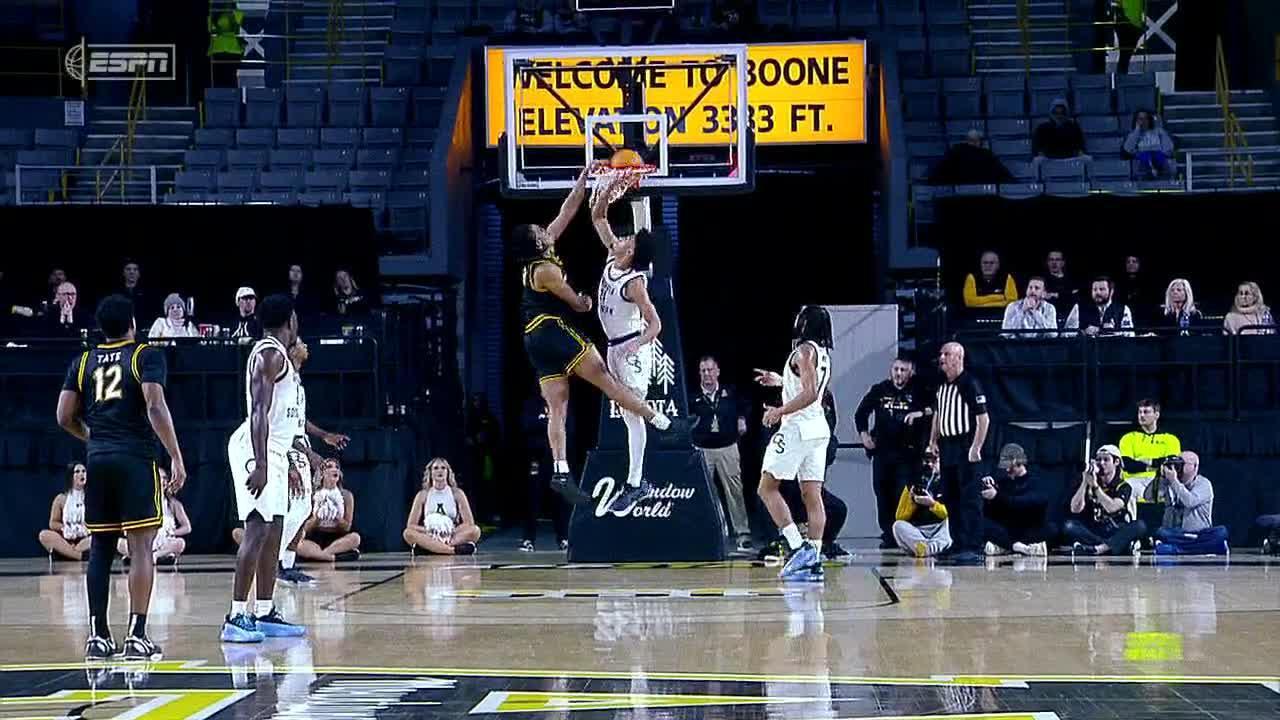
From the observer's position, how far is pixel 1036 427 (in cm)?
1806

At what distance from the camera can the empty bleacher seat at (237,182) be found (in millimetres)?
23203

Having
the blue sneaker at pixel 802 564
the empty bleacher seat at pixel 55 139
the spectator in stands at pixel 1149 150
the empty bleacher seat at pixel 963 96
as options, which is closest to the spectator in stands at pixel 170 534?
the blue sneaker at pixel 802 564

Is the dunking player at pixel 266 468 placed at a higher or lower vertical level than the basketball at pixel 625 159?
lower

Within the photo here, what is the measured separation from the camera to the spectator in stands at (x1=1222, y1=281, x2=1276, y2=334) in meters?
17.9

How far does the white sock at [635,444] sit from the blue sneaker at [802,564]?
1.89 metres

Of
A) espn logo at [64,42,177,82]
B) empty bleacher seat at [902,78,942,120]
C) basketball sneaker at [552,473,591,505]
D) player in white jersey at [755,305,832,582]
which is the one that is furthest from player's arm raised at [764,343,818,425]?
espn logo at [64,42,177,82]

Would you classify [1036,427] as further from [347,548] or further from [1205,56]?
[1205,56]

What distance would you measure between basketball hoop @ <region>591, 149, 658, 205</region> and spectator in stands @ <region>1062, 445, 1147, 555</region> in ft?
17.3

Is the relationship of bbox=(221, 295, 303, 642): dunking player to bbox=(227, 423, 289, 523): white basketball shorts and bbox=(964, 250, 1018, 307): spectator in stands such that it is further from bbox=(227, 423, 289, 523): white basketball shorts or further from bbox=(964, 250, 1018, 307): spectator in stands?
bbox=(964, 250, 1018, 307): spectator in stands

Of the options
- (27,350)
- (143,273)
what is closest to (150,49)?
(143,273)

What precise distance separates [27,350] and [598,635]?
1041 cm

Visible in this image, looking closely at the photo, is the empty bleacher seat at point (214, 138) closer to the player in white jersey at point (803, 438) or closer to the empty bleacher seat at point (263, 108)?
the empty bleacher seat at point (263, 108)

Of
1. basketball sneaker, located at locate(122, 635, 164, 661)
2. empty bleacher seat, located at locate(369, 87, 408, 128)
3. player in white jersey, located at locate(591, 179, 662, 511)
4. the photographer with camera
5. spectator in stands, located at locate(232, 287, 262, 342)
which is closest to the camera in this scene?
basketball sneaker, located at locate(122, 635, 164, 661)

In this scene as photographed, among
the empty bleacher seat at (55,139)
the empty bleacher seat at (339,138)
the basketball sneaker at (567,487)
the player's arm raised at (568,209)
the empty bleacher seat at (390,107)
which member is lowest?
the basketball sneaker at (567,487)
